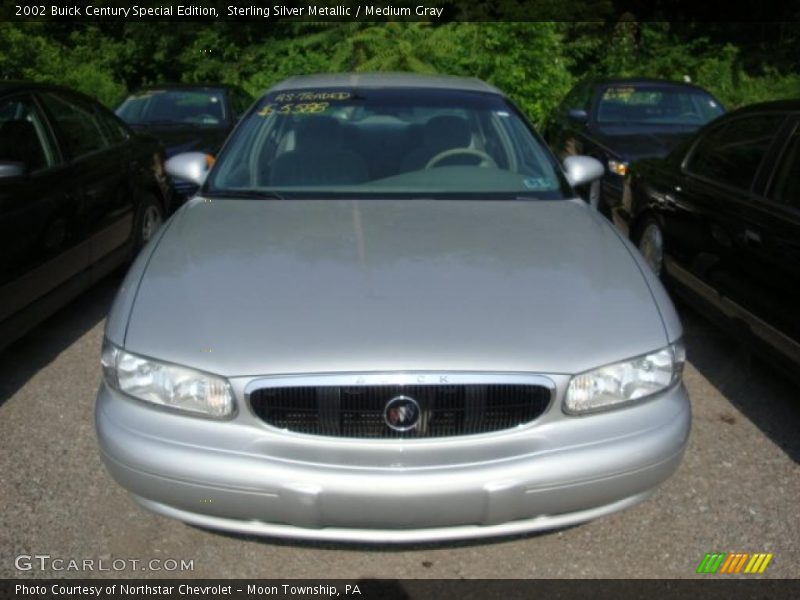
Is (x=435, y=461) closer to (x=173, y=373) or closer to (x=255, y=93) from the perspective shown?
(x=173, y=373)

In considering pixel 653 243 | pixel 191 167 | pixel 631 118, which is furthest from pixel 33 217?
pixel 631 118

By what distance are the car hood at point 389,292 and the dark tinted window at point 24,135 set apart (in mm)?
1487

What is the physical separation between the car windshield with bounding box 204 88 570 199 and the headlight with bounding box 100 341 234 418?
136cm

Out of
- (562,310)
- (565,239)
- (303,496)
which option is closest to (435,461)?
(303,496)

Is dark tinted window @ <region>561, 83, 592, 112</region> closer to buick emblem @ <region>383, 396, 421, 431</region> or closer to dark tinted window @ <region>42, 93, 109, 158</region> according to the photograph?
dark tinted window @ <region>42, 93, 109, 158</region>

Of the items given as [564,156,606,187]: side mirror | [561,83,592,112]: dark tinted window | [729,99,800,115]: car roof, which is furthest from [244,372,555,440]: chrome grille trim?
[561,83,592,112]: dark tinted window

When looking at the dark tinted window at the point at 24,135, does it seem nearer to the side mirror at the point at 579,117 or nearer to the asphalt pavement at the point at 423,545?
the asphalt pavement at the point at 423,545

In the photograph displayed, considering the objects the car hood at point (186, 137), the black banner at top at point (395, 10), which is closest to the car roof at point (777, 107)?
the car hood at point (186, 137)

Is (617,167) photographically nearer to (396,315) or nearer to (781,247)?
(781,247)

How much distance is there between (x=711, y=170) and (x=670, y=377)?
2609 millimetres

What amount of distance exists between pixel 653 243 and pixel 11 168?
3809mm

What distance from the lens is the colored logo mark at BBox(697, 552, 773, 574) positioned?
9.80ft

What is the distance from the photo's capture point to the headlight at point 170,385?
2574 millimetres

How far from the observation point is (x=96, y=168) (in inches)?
212
